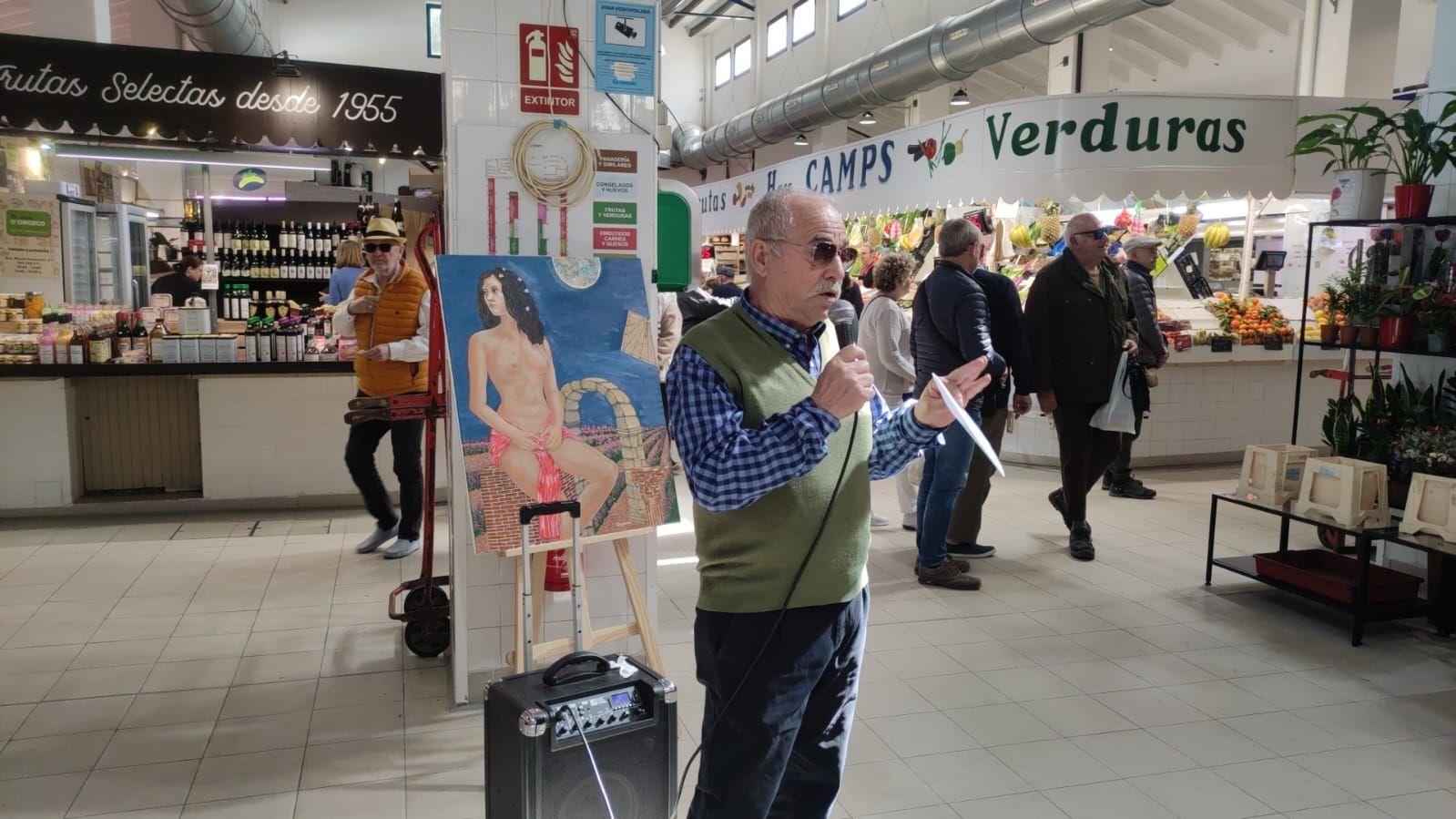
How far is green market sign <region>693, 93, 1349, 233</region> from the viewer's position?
7871mm

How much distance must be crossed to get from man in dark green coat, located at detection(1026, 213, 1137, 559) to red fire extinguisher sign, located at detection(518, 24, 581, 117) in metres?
2.72

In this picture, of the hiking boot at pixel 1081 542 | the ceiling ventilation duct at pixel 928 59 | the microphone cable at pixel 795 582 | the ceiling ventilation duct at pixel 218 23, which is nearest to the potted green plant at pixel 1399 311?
the hiking boot at pixel 1081 542

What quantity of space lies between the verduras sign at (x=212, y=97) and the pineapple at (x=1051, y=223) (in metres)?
5.41

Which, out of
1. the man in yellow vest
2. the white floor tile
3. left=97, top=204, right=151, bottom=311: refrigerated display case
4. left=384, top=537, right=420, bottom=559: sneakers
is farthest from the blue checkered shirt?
left=97, top=204, right=151, bottom=311: refrigerated display case

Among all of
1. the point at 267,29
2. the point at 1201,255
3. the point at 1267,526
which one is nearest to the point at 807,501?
the point at 1267,526

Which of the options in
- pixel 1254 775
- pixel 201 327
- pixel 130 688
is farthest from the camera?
pixel 201 327

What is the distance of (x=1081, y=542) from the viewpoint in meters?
5.41

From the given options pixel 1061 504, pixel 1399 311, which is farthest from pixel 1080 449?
pixel 1399 311

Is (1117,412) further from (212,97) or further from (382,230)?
(212,97)

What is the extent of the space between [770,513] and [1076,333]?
374 centimetres

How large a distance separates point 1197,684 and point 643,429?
2.32 m

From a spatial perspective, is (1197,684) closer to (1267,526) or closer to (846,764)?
(846,764)

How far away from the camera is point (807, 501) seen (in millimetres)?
1848

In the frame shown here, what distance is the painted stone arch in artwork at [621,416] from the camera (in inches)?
120
